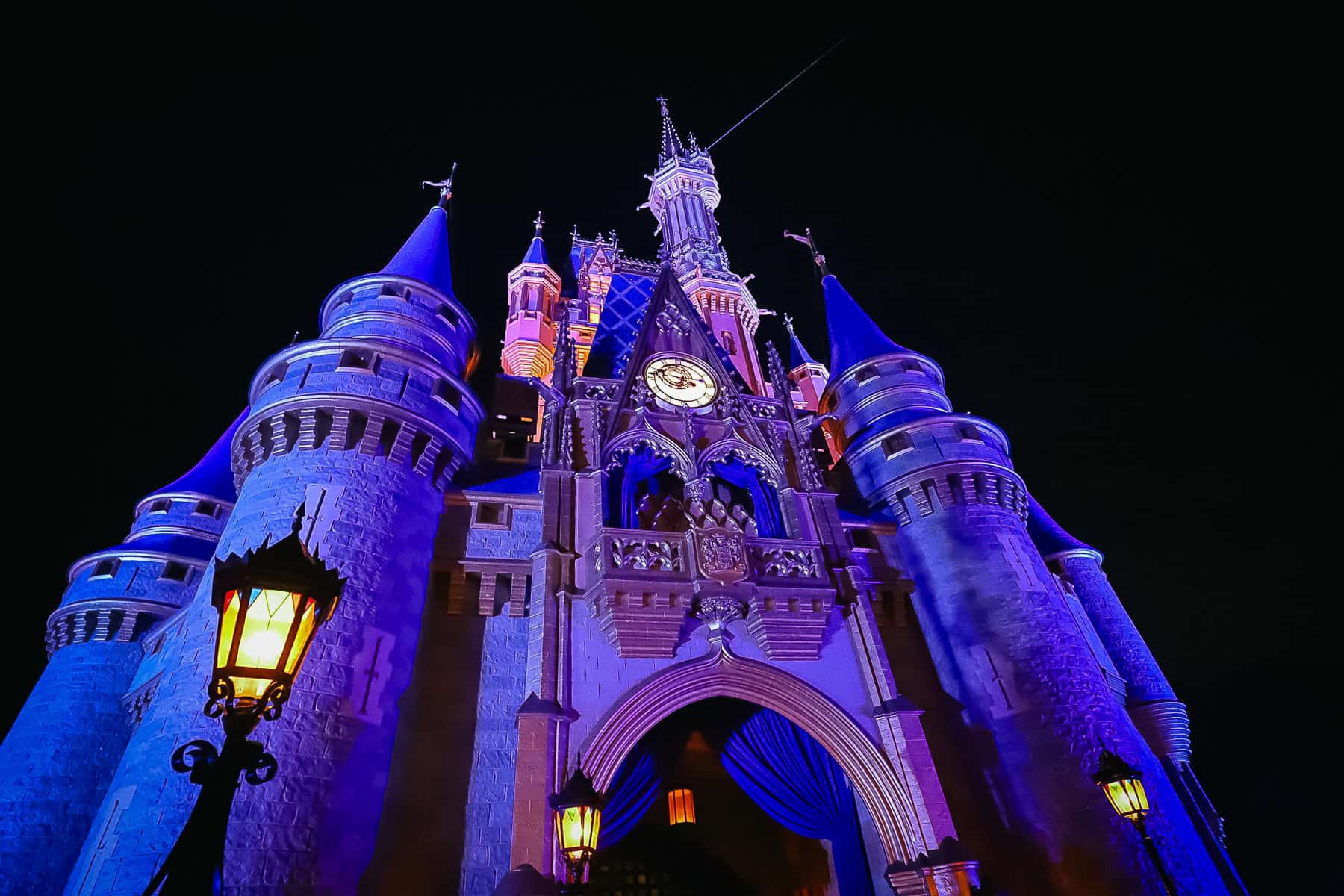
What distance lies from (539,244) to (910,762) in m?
27.0

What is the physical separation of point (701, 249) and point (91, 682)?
26.5m

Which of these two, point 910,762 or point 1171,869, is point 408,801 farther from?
point 1171,869

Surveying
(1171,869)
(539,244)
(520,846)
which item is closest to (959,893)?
(1171,869)

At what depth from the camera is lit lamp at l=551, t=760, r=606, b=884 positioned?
10242 millimetres

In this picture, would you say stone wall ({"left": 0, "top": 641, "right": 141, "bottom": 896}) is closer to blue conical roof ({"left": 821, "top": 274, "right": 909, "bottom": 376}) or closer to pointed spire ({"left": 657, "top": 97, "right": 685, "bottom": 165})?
blue conical roof ({"left": 821, "top": 274, "right": 909, "bottom": 376})

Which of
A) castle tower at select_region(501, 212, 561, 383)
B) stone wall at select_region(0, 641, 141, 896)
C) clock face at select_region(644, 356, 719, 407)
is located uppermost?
castle tower at select_region(501, 212, 561, 383)

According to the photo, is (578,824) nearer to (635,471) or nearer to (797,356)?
(635,471)

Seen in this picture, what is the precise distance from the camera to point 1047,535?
22.9 metres

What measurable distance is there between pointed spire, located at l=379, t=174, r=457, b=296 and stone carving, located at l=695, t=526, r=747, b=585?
11.2m

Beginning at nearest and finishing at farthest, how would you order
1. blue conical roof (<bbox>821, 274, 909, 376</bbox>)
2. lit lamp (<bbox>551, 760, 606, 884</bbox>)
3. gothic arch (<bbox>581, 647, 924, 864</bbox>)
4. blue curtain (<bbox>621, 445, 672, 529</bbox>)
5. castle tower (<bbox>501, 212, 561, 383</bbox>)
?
lit lamp (<bbox>551, 760, 606, 884</bbox>) → gothic arch (<bbox>581, 647, 924, 864</bbox>) → blue curtain (<bbox>621, 445, 672, 529</bbox>) → blue conical roof (<bbox>821, 274, 909, 376</bbox>) → castle tower (<bbox>501, 212, 561, 383</bbox>)

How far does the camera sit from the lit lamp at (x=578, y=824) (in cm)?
1024

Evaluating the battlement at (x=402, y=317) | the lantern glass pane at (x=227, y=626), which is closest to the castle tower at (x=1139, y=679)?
the battlement at (x=402, y=317)

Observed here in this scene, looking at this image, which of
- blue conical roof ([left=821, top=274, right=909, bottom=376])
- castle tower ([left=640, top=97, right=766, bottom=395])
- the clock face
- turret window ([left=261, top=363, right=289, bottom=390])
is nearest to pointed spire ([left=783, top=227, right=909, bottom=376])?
blue conical roof ([left=821, top=274, right=909, bottom=376])

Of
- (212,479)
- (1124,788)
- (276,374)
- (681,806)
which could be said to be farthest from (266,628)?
(212,479)
